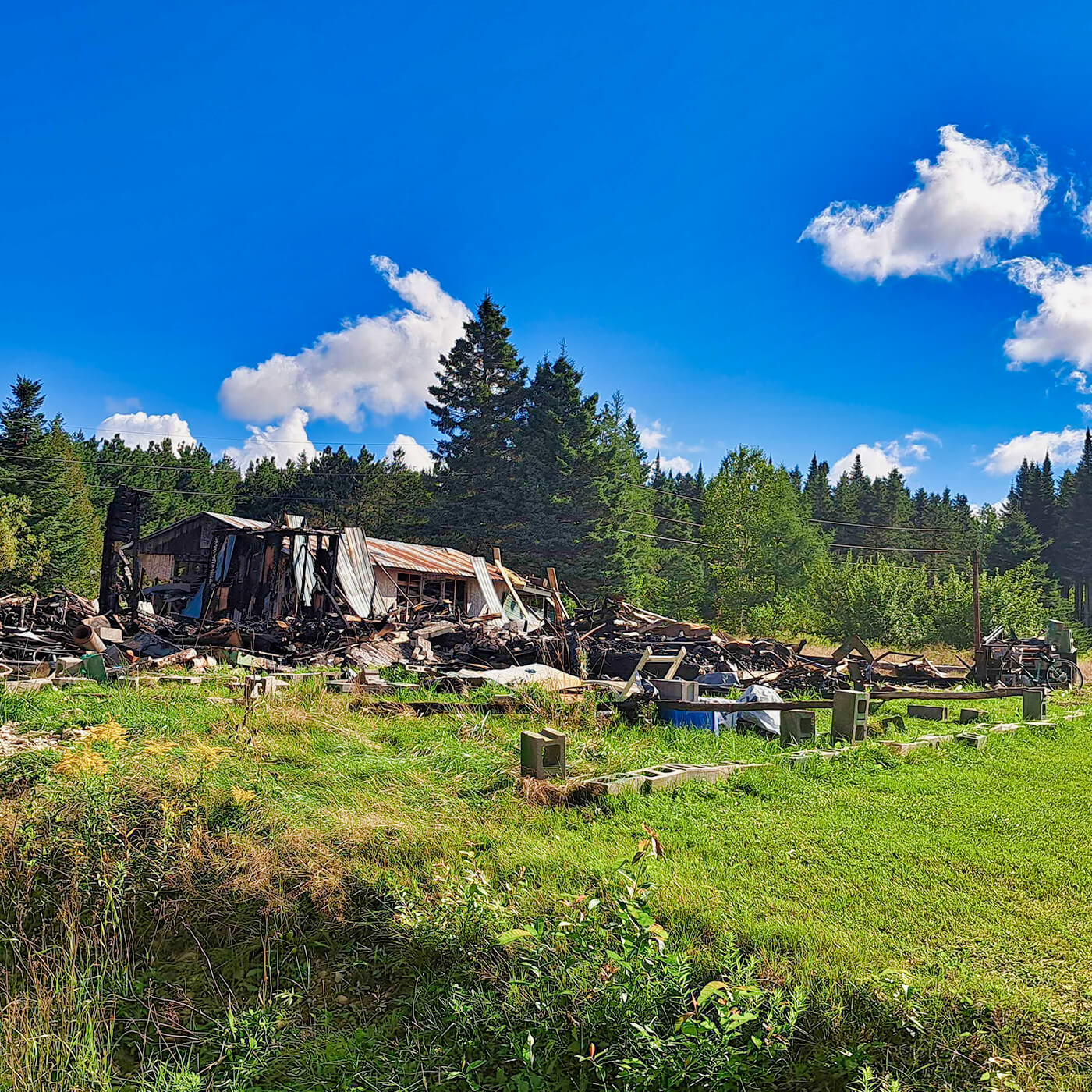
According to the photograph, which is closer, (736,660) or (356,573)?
(736,660)

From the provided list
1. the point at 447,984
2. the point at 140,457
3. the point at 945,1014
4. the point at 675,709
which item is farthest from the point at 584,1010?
the point at 140,457

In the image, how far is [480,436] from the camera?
142 ft

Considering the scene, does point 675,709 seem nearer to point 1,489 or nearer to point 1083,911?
point 1083,911

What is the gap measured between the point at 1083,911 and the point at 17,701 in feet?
Answer: 36.0

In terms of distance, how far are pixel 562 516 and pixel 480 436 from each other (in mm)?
7999

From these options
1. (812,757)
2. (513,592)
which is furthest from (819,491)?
(812,757)

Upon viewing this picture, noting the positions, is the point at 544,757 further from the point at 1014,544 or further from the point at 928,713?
the point at 1014,544

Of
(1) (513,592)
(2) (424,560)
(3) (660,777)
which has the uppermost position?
(2) (424,560)

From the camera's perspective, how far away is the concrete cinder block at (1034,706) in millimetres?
11047

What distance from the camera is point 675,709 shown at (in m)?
10.3

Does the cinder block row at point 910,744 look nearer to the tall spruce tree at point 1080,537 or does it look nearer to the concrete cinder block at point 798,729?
the concrete cinder block at point 798,729

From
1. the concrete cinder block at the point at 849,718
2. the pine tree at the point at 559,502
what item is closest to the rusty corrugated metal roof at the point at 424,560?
the pine tree at the point at 559,502

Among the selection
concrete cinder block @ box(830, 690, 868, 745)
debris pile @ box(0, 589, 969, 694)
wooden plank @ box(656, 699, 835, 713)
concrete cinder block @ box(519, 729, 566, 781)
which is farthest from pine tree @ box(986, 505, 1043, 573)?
concrete cinder block @ box(519, 729, 566, 781)

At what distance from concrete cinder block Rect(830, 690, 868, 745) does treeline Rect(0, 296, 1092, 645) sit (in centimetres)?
2384
